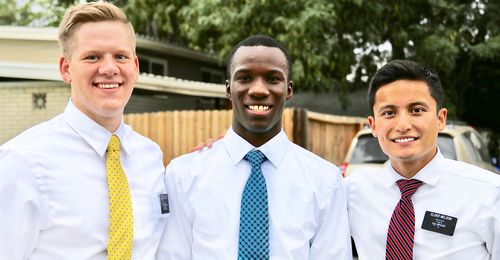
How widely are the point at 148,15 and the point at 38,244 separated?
1429 cm

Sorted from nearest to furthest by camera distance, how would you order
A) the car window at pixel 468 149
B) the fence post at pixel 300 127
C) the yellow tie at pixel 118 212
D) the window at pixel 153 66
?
the yellow tie at pixel 118 212 < the car window at pixel 468 149 < the fence post at pixel 300 127 < the window at pixel 153 66

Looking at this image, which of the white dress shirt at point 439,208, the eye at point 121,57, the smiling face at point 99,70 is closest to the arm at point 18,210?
the smiling face at point 99,70

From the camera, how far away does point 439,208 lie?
2.98 meters

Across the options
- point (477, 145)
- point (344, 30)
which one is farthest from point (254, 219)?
point (344, 30)

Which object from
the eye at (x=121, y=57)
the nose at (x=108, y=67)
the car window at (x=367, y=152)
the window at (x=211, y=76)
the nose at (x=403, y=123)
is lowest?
the car window at (x=367, y=152)

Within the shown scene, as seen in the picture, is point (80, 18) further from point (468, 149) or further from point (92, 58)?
point (468, 149)

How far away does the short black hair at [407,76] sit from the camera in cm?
310

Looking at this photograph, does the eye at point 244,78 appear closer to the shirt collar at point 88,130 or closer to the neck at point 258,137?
the neck at point 258,137

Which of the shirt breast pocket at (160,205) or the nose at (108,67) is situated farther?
the shirt breast pocket at (160,205)

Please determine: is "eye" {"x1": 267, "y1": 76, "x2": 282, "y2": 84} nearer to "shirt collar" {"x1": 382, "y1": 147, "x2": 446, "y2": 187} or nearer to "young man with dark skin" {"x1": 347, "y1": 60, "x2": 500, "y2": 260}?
"young man with dark skin" {"x1": 347, "y1": 60, "x2": 500, "y2": 260}

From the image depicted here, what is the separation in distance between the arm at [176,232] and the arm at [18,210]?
609 mm

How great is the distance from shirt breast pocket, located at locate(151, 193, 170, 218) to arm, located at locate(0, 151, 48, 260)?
1.76 feet

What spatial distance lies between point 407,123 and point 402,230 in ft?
1.70

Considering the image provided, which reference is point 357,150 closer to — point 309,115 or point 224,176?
point 309,115
